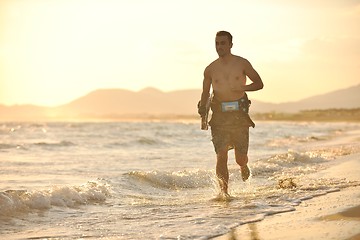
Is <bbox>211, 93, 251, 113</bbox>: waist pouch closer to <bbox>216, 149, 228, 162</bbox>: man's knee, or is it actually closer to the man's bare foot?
<bbox>216, 149, 228, 162</bbox>: man's knee

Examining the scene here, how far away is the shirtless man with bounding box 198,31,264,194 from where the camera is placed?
23.9 feet

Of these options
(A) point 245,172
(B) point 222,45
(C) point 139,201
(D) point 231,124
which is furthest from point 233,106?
(C) point 139,201

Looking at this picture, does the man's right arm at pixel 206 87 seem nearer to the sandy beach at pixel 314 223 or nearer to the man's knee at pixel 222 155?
the man's knee at pixel 222 155

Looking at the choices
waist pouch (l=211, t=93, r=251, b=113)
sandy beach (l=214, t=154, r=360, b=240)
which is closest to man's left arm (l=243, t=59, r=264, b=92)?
waist pouch (l=211, t=93, r=251, b=113)

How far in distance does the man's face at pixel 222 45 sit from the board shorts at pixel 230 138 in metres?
1.00

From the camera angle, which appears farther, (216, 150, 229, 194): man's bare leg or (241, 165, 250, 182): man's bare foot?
(241, 165, 250, 182): man's bare foot

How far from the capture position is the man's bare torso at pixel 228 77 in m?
7.29

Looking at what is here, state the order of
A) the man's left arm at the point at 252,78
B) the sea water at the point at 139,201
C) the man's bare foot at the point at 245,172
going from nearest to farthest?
the sea water at the point at 139,201, the man's left arm at the point at 252,78, the man's bare foot at the point at 245,172

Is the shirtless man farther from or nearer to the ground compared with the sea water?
farther from the ground

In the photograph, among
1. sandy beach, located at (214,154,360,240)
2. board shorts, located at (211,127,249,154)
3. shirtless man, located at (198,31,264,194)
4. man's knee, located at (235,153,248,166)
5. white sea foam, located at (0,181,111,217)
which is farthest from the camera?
man's knee, located at (235,153,248,166)

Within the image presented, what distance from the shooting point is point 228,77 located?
732cm

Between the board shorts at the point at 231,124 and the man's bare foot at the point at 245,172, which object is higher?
the board shorts at the point at 231,124

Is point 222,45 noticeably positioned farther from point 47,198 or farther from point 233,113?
point 47,198

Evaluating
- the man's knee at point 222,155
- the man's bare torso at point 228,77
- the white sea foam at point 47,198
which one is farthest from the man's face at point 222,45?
the white sea foam at point 47,198
